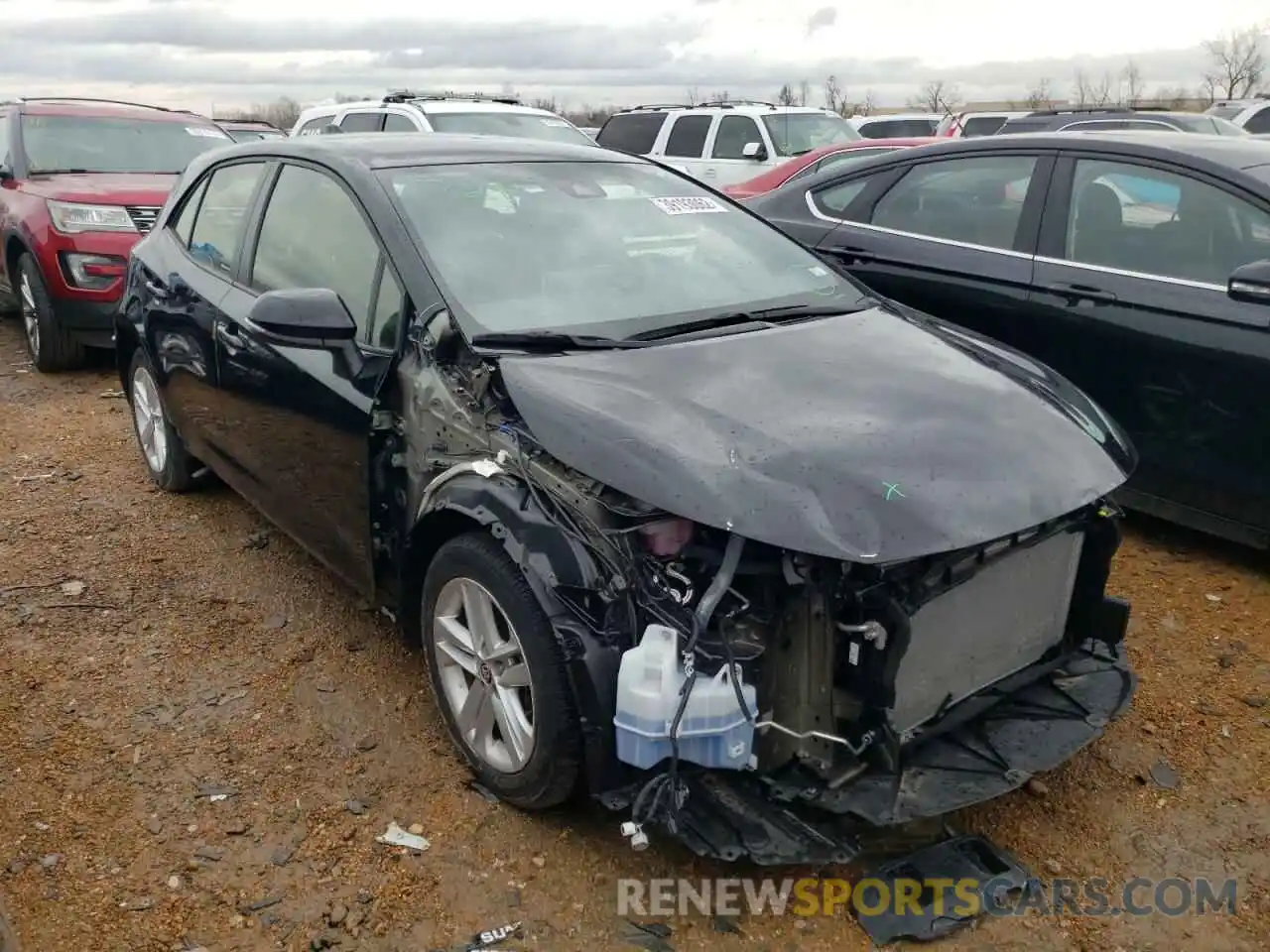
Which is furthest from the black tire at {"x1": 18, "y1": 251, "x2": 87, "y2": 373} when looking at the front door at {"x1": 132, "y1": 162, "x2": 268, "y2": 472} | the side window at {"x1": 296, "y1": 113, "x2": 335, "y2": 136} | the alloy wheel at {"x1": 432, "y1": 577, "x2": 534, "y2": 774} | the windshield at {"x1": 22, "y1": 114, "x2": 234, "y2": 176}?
the alloy wheel at {"x1": 432, "y1": 577, "x2": 534, "y2": 774}

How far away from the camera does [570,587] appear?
253 cm

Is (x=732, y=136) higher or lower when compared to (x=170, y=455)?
higher

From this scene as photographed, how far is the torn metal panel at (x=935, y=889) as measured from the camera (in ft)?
8.27

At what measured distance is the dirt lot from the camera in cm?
257

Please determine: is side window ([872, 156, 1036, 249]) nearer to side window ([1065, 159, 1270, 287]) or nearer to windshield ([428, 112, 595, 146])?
side window ([1065, 159, 1270, 287])

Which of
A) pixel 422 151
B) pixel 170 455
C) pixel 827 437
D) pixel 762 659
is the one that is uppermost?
pixel 422 151

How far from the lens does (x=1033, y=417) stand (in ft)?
9.28

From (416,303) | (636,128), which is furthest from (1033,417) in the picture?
(636,128)

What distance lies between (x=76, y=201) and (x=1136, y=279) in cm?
656

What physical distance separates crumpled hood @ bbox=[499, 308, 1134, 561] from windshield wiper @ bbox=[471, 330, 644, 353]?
2.5 inches

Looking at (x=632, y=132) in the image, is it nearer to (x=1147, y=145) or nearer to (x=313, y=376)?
(x=1147, y=145)

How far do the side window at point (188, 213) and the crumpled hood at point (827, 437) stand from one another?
100 inches

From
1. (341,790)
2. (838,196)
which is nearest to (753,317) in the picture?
(341,790)

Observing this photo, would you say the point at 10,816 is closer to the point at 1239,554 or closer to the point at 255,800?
the point at 255,800
